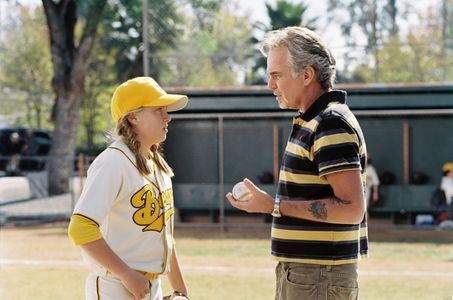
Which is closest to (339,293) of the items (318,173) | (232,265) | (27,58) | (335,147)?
(318,173)

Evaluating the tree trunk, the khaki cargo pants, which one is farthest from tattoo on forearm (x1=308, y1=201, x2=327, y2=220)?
the tree trunk

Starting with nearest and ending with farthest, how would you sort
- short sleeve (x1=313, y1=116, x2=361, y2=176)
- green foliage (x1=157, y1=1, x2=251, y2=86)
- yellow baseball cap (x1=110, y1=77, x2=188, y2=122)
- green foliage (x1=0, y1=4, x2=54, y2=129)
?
short sleeve (x1=313, y1=116, x2=361, y2=176), yellow baseball cap (x1=110, y1=77, x2=188, y2=122), green foliage (x1=157, y1=1, x2=251, y2=86), green foliage (x1=0, y1=4, x2=54, y2=129)

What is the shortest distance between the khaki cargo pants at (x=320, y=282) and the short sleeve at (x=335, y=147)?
0.40 meters

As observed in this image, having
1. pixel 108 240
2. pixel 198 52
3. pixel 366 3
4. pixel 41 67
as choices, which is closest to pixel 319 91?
pixel 108 240

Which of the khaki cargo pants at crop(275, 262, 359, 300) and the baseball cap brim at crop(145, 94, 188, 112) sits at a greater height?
the baseball cap brim at crop(145, 94, 188, 112)

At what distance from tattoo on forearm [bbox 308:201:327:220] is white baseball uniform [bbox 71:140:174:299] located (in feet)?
2.37

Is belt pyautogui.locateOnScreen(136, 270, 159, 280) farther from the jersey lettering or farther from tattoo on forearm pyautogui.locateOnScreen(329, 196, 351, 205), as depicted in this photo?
tattoo on forearm pyautogui.locateOnScreen(329, 196, 351, 205)

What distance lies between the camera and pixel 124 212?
328 centimetres

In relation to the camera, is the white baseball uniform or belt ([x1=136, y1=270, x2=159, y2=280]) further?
belt ([x1=136, y1=270, x2=159, y2=280])

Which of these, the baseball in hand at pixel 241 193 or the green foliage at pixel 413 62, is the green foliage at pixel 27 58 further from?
the baseball in hand at pixel 241 193

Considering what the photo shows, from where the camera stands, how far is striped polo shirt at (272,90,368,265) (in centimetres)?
297

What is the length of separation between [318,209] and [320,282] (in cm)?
31

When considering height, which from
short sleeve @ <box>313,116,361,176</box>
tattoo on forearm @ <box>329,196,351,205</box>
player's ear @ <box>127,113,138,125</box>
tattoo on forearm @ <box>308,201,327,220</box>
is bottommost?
tattoo on forearm @ <box>308,201,327,220</box>

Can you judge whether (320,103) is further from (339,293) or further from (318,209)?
(339,293)
